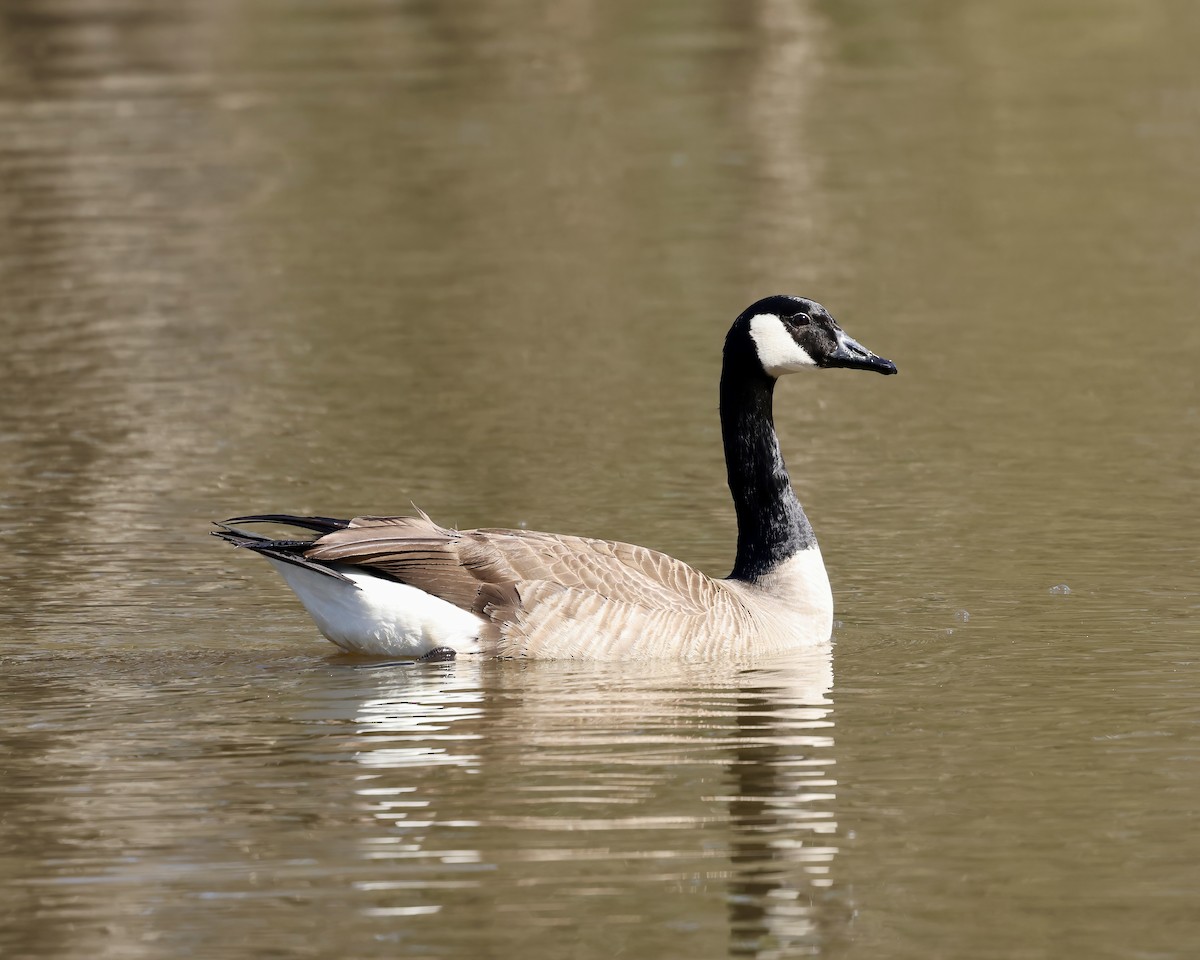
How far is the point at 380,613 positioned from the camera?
36.5ft

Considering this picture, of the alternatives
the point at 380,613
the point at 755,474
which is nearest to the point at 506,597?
the point at 380,613

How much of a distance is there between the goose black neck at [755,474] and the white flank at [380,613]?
5.91ft

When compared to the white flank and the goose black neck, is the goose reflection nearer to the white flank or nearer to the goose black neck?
the white flank

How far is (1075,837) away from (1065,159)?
22.3m

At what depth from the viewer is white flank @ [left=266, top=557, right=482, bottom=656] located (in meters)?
11.1

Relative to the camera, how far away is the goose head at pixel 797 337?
39.5 ft

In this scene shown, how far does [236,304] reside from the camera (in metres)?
22.8

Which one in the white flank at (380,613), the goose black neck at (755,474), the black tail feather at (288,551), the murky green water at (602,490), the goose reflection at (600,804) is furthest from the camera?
the goose black neck at (755,474)

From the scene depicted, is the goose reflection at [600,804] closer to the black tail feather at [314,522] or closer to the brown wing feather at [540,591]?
the brown wing feather at [540,591]

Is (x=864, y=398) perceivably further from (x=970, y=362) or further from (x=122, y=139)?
(x=122, y=139)

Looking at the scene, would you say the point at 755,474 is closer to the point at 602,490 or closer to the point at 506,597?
the point at 506,597

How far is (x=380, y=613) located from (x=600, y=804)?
2.64 m

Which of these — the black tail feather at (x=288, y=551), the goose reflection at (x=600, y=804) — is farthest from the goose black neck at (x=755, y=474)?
the black tail feather at (x=288, y=551)

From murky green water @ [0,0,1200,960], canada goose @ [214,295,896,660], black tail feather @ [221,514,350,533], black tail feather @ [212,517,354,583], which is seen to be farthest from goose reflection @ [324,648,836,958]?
black tail feather @ [221,514,350,533]
